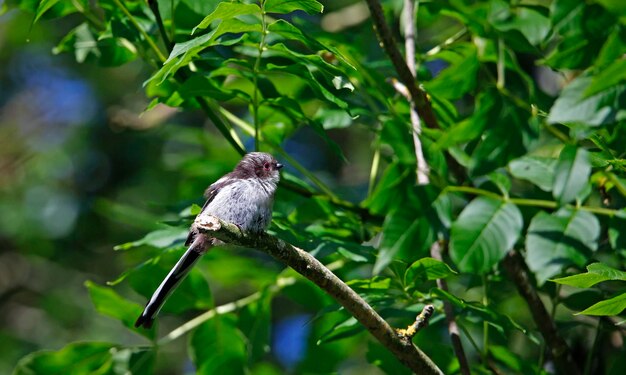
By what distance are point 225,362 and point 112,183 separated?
524 cm

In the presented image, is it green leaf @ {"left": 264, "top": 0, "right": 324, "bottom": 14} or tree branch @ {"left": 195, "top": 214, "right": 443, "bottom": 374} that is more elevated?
green leaf @ {"left": 264, "top": 0, "right": 324, "bottom": 14}

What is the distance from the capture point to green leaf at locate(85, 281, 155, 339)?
393 centimetres

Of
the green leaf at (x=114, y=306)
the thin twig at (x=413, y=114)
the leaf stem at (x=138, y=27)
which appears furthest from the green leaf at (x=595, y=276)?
the green leaf at (x=114, y=306)

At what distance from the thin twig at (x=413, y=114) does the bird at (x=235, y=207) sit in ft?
2.14

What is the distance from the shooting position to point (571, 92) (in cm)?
232

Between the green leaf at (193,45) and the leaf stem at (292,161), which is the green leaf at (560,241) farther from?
the leaf stem at (292,161)

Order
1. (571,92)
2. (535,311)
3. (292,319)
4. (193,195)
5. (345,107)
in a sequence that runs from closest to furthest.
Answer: (571,92) → (345,107) → (535,311) → (193,195) → (292,319)

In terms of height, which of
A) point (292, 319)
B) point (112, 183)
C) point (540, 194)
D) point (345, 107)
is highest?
point (345, 107)

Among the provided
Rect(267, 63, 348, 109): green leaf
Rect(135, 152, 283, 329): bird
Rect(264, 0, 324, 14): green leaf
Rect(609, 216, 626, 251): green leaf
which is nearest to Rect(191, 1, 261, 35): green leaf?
Rect(264, 0, 324, 14): green leaf

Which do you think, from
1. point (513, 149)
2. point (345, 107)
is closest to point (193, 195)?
point (345, 107)

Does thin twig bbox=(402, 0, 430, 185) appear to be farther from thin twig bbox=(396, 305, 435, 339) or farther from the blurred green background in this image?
the blurred green background

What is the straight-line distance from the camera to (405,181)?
3.03m

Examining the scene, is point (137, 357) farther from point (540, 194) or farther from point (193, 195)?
point (540, 194)

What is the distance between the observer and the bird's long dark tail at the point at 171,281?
3.36 meters
